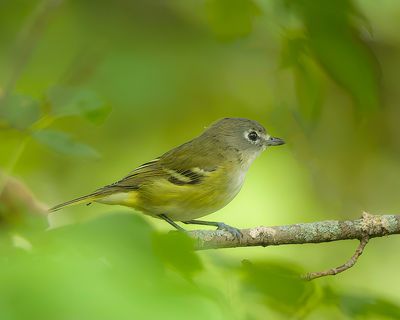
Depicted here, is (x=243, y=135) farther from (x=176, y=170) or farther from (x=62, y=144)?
(x=62, y=144)

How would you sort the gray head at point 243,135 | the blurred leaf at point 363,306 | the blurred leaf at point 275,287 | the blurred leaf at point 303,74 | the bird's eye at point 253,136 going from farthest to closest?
1. the bird's eye at point 253,136
2. the gray head at point 243,135
3. the blurred leaf at point 303,74
4. the blurred leaf at point 363,306
5. the blurred leaf at point 275,287

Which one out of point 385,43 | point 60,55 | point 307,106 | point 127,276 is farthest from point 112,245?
point 60,55

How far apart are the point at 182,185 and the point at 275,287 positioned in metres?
2.55

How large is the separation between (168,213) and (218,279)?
8.71 feet

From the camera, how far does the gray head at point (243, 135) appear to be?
4.42 m

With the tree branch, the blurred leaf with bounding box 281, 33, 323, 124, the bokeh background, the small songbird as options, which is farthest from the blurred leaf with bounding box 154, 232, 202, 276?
the small songbird

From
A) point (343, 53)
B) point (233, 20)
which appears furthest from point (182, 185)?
point (343, 53)

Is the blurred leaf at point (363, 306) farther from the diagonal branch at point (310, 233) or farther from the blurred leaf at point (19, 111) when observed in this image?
the blurred leaf at point (19, 111)

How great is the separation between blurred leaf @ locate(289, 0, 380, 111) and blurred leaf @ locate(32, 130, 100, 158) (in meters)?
0.93

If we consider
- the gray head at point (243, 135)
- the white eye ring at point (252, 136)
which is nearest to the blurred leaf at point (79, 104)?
the gray head at point (243, 135)

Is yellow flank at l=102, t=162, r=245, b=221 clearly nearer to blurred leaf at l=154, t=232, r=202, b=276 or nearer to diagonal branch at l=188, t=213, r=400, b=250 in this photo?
diagonal branch at l=188, t=213, r=400, b=250

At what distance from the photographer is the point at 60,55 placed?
664 centimetres

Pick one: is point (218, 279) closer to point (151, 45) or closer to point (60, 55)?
point (151, 45)

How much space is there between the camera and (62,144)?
7.06ft
